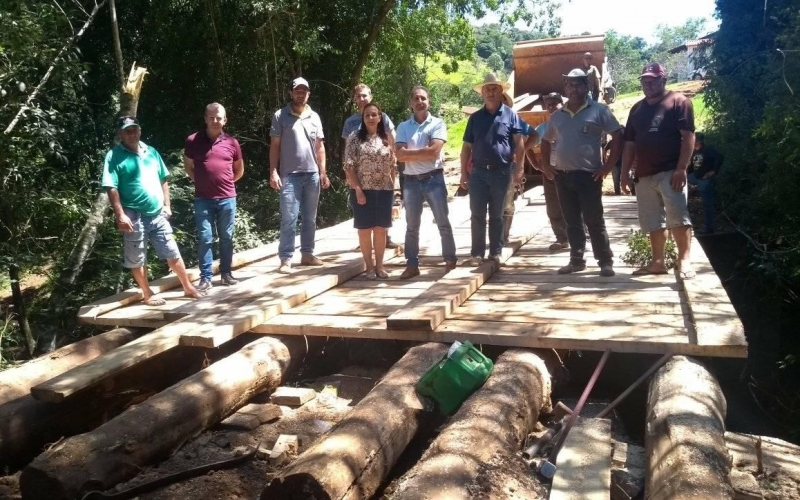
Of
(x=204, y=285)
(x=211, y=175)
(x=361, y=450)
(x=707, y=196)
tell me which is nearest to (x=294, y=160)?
(x=211, y=175)

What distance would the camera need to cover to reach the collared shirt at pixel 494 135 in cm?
589

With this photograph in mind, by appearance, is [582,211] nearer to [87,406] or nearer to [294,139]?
[294,139]

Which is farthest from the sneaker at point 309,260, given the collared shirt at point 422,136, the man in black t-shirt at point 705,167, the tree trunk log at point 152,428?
the man in black t-shirt at point 705,167

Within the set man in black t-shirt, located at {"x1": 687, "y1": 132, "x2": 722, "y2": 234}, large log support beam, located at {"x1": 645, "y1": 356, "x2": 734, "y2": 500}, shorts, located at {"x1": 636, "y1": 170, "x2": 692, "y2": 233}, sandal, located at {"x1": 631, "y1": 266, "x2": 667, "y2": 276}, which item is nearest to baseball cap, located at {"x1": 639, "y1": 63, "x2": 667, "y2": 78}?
shorts, located at {"x1": 636, "y1": 170, "x2": 692, "y2": 233}

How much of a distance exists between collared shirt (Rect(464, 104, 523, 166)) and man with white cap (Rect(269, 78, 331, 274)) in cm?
159

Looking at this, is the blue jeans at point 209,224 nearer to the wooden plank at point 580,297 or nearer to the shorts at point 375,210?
the shorts at point 375,210

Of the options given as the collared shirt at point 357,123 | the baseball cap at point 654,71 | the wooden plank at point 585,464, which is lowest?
the wooden plank at point 585,464

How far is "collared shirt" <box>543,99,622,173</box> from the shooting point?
580 centimetres

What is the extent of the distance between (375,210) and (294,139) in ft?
3.63

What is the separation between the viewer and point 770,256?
899cm

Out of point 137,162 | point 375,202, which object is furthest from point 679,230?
point 137,162

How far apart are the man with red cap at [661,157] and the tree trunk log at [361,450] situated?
2.74 meters

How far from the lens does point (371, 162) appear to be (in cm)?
591

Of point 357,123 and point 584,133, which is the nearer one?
point 584,133
